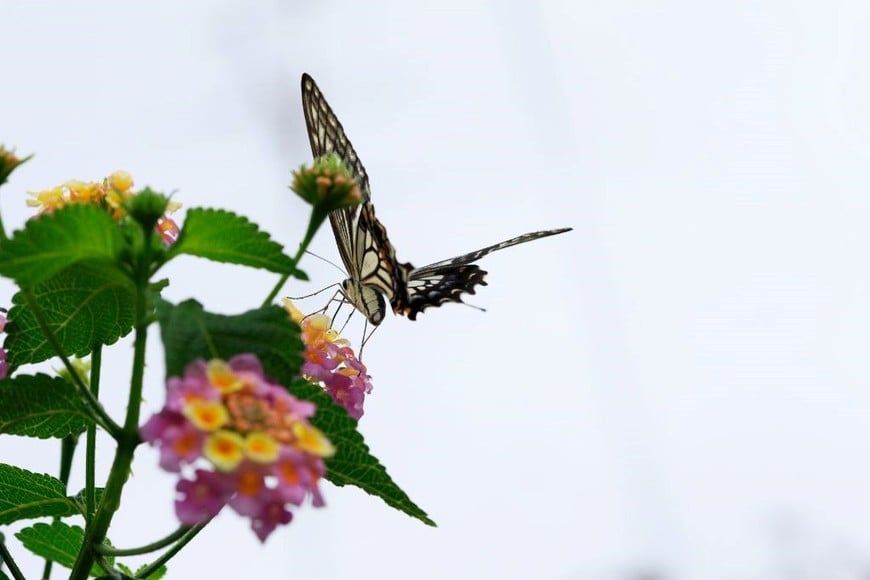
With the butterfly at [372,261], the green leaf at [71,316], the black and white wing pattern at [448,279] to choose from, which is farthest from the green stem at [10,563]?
the black and white wing pattern at [448,279]

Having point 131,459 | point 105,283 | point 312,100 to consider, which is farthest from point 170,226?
point 312,100

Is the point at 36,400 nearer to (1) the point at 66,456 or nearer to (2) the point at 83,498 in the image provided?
(2) the point at 83,498

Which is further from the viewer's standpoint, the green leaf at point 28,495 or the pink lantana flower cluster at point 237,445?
the green leaf at point 28,495

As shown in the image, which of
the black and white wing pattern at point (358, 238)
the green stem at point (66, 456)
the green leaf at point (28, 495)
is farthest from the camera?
the black and white wing pattern at point (358, 238)

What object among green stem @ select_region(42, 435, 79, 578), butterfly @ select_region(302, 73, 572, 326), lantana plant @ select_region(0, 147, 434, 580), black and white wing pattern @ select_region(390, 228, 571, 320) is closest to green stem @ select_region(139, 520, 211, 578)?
lantana plant @ select_region(0, 147, 434, 580)

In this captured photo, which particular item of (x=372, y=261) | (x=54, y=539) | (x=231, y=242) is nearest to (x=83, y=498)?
(x=54, y=539)

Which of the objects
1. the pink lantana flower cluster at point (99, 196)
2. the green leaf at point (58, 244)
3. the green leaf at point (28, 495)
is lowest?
the green leaf at point (28, 495)

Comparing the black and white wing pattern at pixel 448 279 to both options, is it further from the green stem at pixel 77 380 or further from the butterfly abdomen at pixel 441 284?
the green stem at pixel 77 380
